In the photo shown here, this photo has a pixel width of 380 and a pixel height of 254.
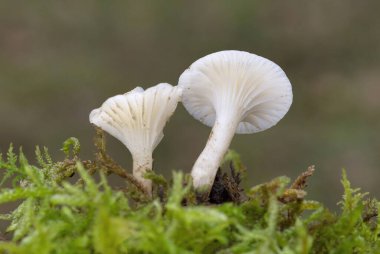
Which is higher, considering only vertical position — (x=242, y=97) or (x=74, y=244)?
(x=242, y=97)

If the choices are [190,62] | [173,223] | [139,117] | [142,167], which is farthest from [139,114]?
[190,62]

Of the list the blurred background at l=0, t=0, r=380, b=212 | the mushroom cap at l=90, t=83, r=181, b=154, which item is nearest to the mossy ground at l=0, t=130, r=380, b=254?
the mushroom cap at l=90, t=83, r=181, b=154

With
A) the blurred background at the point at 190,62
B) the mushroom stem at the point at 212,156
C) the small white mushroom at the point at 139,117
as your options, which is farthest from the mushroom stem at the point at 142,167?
the blurred background at the point at 190,62

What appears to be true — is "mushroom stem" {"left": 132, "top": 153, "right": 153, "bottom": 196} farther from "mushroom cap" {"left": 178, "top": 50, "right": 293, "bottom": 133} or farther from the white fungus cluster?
"mushroom cap" {"left": 178, "top": 50, "right": 293, "bottom": 133}

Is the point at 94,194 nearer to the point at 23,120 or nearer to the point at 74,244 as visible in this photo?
the point at 74,244

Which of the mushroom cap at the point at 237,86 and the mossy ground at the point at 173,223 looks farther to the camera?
the mushroom cap at the point at 237,86

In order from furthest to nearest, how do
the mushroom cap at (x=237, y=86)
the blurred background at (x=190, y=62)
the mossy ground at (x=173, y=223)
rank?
1. the blurred background at (x=190, y=62)
2. the mushroom cap at (x=237, y=86)
3. the mossy ground at (x=173, y=223)

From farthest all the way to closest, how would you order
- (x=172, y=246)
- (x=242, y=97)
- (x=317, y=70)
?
(x=317, y=70) → (x=242, y=97) → (x=172, y=246)

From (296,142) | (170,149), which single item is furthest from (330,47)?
(170,149)

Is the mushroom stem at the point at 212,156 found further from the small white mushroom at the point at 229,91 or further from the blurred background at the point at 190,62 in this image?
the blurred background at the point at 190,62
